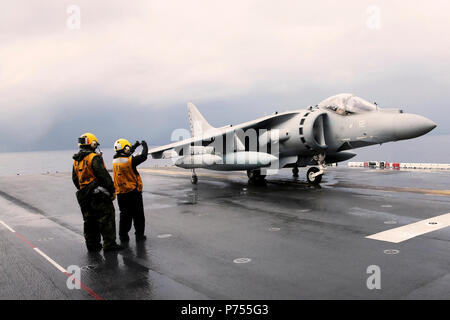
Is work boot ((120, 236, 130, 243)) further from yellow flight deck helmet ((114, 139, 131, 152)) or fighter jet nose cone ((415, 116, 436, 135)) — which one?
fighter jet nose cone ((415, 116, 436, 135))

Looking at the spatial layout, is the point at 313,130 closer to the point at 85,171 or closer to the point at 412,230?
the point at 412,230

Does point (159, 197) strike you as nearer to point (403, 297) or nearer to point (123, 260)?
point (123, 260)

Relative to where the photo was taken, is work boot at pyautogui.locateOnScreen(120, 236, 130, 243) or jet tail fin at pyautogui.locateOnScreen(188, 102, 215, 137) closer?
work boot at pyautogui.locateOnScreen(120, 236, 130, 243)

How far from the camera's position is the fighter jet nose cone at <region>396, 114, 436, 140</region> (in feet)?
37.3

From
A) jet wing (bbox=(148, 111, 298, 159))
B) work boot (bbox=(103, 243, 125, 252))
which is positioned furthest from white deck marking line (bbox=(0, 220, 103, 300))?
jet wing (bbox=(148, 111, 298, 159))

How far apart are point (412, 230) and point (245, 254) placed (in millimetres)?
3627

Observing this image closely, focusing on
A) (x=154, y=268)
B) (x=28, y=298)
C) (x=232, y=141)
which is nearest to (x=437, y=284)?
(x=154, y=268)

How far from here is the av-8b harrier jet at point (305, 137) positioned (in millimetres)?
12336

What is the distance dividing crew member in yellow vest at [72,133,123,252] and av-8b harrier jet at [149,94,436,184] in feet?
28.4

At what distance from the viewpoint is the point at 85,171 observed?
6258 millimetres

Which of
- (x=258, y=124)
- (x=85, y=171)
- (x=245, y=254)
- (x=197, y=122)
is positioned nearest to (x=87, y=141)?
(x=85, y=171)
